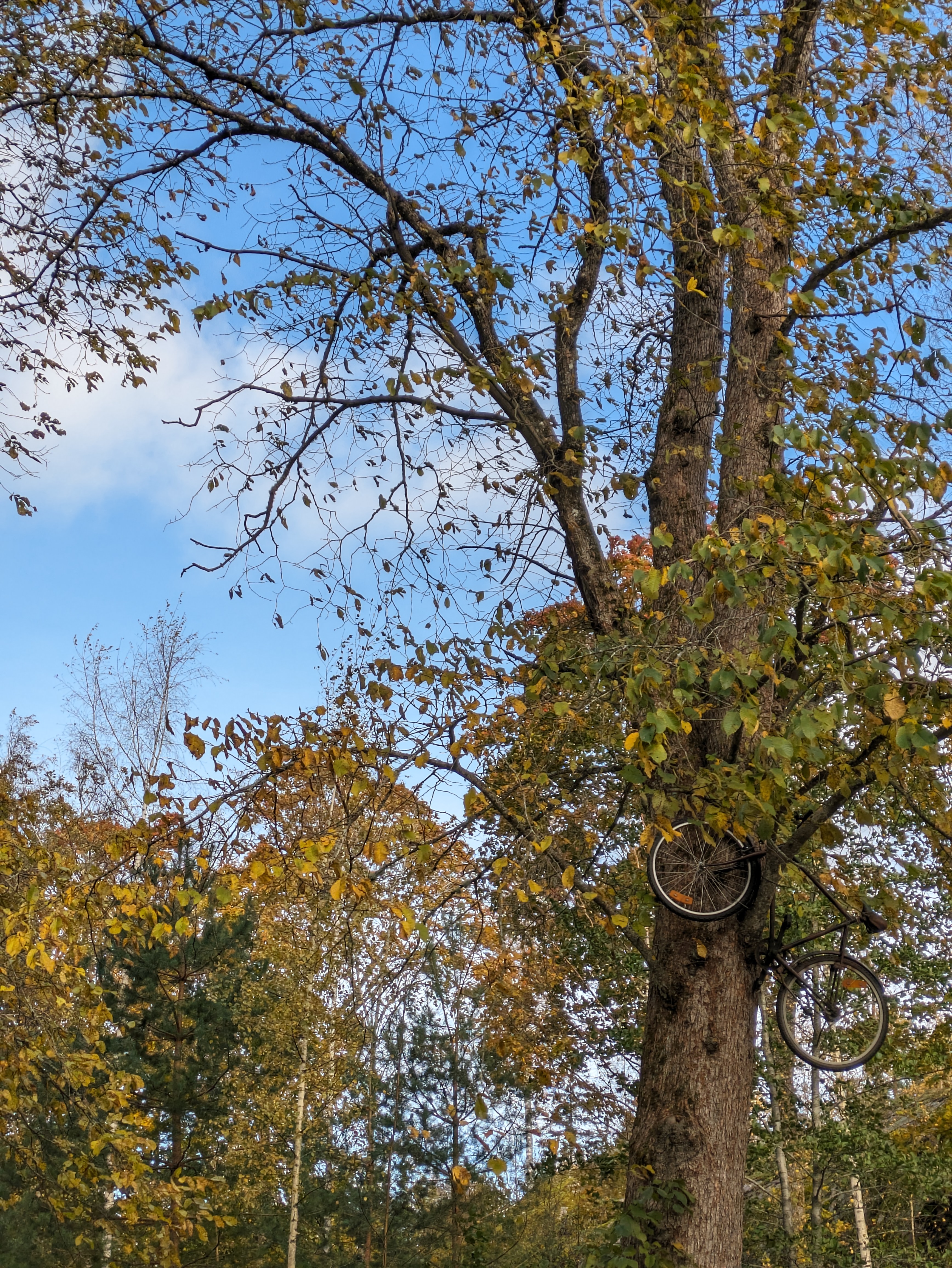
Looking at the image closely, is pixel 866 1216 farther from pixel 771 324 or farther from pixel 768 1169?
pixel 771 324

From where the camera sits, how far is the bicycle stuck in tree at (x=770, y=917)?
15.7 ft

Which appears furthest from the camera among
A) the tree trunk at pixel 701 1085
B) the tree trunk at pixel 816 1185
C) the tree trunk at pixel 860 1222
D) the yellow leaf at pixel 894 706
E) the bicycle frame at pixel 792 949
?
the tree trunk at pixel 860 1222

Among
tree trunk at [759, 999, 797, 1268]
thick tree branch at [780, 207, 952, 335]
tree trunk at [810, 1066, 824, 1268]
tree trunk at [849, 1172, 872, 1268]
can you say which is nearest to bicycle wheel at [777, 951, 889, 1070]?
thick tree branch at [780, 207, 952, 335]

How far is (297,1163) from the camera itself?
14727 millimetres

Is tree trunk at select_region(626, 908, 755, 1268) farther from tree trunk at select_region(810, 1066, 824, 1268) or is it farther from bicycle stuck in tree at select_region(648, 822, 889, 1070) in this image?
tree trunk at select_region(810, 1066, 824, 1268)

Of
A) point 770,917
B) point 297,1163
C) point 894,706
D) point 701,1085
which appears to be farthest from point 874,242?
point 297,1163

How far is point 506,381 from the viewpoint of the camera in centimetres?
564

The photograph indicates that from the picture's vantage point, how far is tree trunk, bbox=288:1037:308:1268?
1380cm

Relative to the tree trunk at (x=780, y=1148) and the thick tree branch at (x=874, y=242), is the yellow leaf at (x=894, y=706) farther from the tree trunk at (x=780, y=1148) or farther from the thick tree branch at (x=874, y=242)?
the tree trunk at (x=780, y=1148)

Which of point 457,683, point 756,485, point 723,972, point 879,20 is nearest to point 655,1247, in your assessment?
point 723,972

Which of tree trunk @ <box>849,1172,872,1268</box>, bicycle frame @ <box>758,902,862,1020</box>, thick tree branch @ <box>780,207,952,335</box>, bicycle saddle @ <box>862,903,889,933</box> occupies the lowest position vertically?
tree trunk @ <box>849,1172,872,1268</box>

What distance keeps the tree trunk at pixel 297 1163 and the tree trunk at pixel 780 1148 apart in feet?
21.2

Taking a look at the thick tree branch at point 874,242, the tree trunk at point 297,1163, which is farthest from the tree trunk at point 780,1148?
the thick tree branch at point 874,242

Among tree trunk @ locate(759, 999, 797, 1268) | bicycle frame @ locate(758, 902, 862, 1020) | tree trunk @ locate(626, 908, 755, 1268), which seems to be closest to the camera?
tree trunk @ locate(626, 908, 755, 1268)
